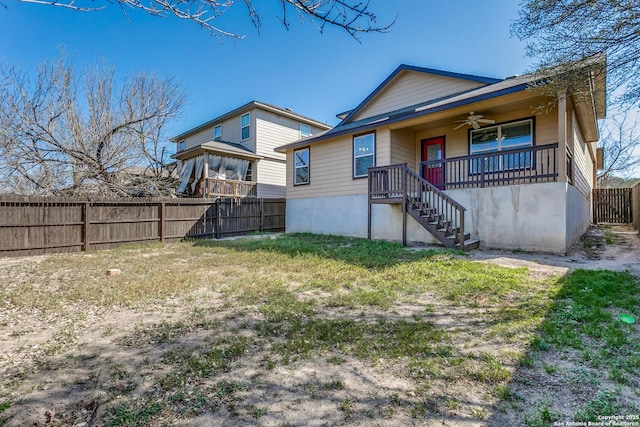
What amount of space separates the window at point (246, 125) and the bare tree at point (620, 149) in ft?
77.7

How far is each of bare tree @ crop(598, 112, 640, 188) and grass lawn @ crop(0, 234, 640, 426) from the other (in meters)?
24.0

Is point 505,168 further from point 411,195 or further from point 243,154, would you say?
point 243,154

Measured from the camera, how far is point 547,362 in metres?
2.46

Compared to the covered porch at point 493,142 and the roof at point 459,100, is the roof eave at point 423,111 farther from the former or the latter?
the covered porch at point 493,142

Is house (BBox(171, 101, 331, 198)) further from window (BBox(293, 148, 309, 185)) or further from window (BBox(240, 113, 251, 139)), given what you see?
window (BBox(293, 148, 309, 185))

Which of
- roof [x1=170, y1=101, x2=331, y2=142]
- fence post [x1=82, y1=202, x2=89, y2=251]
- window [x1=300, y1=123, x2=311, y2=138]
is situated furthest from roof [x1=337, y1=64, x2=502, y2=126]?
fence post [x1=82, y1=202, x2=89, y2=251]

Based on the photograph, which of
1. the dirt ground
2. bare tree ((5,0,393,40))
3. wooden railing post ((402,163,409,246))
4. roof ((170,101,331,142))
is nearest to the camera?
bare tree ((5,0,393,40))

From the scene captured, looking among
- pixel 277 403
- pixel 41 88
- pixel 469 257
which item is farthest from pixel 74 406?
pixel 41 88

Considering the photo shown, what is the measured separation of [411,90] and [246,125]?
404 inches

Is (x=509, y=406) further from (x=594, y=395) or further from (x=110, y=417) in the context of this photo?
(x=110, y=417)

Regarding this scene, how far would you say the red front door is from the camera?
10498mm

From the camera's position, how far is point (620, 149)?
22156 millimetres

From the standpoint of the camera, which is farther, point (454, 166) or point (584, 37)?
point (454, 166)

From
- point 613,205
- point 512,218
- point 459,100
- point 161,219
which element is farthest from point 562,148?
point 613,205
